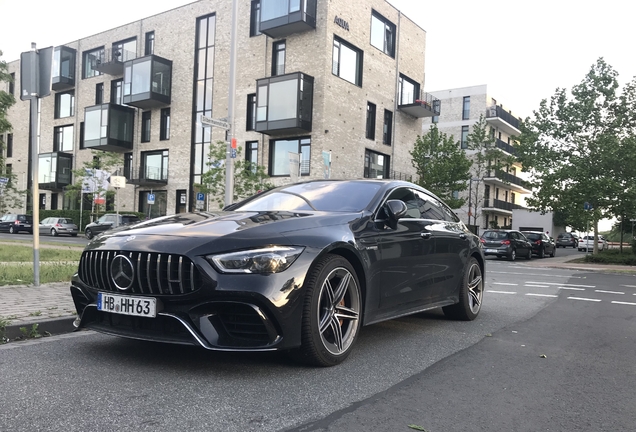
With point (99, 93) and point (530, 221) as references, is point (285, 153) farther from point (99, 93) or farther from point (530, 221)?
point (530, 221)

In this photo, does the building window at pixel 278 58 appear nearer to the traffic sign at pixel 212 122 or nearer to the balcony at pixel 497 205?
the traffic sign at pixel 212 122

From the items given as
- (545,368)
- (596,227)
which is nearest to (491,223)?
(596,227)

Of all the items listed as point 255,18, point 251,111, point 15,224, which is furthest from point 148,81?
point 15,224

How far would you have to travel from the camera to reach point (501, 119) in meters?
55.8

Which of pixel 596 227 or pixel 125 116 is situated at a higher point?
pixel 125 116

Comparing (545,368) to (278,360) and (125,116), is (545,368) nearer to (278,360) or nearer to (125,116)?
(278,360)

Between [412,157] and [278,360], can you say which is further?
[412,157]

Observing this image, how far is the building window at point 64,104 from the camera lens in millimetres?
44812

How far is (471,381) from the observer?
3.74 meters

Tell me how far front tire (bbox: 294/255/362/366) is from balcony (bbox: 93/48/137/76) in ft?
130

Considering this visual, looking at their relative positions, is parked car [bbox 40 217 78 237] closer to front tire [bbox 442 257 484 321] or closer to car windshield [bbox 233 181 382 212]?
car windshield [bbox 233 181 382 212]

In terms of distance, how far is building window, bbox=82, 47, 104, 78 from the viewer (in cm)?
4222

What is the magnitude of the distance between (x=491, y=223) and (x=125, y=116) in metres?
38.8

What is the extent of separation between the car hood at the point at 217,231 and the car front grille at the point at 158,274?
0.18 feet
